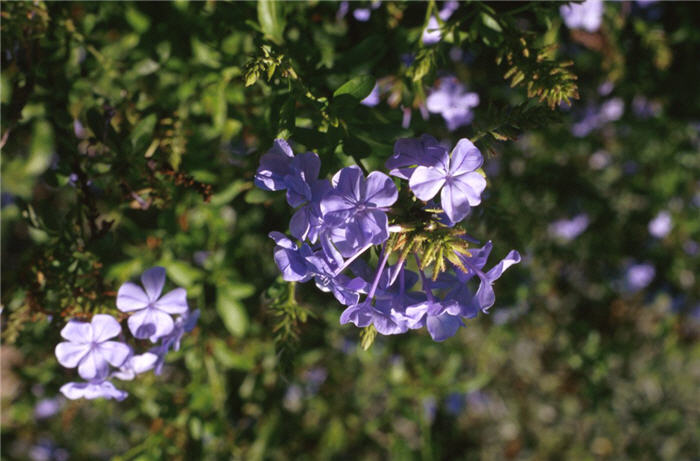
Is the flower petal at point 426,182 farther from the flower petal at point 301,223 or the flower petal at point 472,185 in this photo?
the flower petal at point 301,223

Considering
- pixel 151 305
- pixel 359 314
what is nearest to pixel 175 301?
pixel 151 305

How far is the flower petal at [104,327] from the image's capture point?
1168mm

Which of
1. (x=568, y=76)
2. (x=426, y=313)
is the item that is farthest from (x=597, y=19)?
(x=426, y=313)

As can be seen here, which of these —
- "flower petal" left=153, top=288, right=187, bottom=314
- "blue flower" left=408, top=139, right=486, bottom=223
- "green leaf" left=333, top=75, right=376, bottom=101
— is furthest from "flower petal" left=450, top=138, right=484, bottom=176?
"flower petal" left=153, top=288, right=187, bottom=314

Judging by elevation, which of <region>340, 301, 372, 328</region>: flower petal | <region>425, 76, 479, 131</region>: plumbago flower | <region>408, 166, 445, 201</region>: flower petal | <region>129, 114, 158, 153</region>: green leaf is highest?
<region>408, 166, 445, 201</region>: flower petal

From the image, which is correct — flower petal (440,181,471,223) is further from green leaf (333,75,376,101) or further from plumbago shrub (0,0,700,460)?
green leaf (333,75,376,101)

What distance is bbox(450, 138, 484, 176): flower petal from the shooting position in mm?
917

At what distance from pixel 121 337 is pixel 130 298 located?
13 centimetres

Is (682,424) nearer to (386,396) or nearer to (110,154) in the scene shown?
(386,396)

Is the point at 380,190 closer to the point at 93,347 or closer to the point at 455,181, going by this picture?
the point at 455,181

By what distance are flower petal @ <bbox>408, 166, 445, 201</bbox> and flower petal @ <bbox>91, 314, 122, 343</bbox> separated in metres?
0.74

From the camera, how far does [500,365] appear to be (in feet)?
9.88

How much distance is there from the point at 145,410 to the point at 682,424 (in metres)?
2.76

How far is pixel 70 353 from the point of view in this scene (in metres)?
1.21
